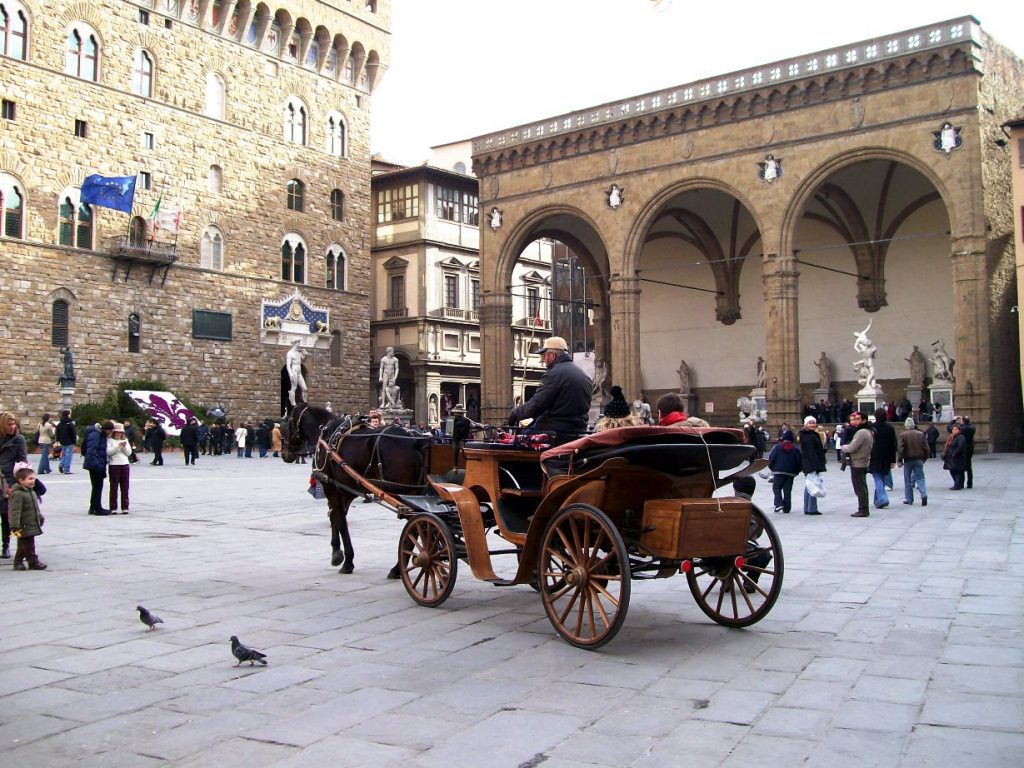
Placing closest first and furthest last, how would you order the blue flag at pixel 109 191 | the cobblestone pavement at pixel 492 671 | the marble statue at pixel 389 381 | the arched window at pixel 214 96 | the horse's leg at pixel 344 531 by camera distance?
the cobblestone pavement at pixel 492 671, the horse's leg at pixel 344 531, the blue flag at pixel 109 191, the marble statue at pixel 389 381, the arched window at pixel 214 96

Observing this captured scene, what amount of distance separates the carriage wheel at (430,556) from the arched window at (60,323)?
27948mm

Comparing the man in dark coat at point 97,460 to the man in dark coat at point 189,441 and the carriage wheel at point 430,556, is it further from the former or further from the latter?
the man in dark coat at point 189,441

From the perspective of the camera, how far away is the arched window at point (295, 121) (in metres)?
38.6

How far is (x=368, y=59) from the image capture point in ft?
137

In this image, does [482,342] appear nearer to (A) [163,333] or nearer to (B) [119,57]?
(A) [163,333]

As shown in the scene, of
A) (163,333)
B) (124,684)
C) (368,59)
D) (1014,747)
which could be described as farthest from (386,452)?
(368,59)

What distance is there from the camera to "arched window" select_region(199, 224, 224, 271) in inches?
1394

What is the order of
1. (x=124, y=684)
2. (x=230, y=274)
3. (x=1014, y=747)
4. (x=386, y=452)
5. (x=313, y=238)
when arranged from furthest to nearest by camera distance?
(x=313, y=238), (x=230, y=274), (x=386, y=452), (x=124, y=684), (x=1014, y=747)

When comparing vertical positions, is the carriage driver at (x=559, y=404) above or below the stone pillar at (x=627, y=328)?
below

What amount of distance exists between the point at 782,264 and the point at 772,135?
3796 millimetres

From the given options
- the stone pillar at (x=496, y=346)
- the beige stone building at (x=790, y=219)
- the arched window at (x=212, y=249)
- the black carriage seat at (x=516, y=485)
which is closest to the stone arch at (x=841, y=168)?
the beige stone building at (x=790, y=219)

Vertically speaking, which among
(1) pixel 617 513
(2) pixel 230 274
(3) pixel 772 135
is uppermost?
(3) pixel 772 135

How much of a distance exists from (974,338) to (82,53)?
28647 mm

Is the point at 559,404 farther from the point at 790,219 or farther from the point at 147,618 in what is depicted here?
the point at 790,219
